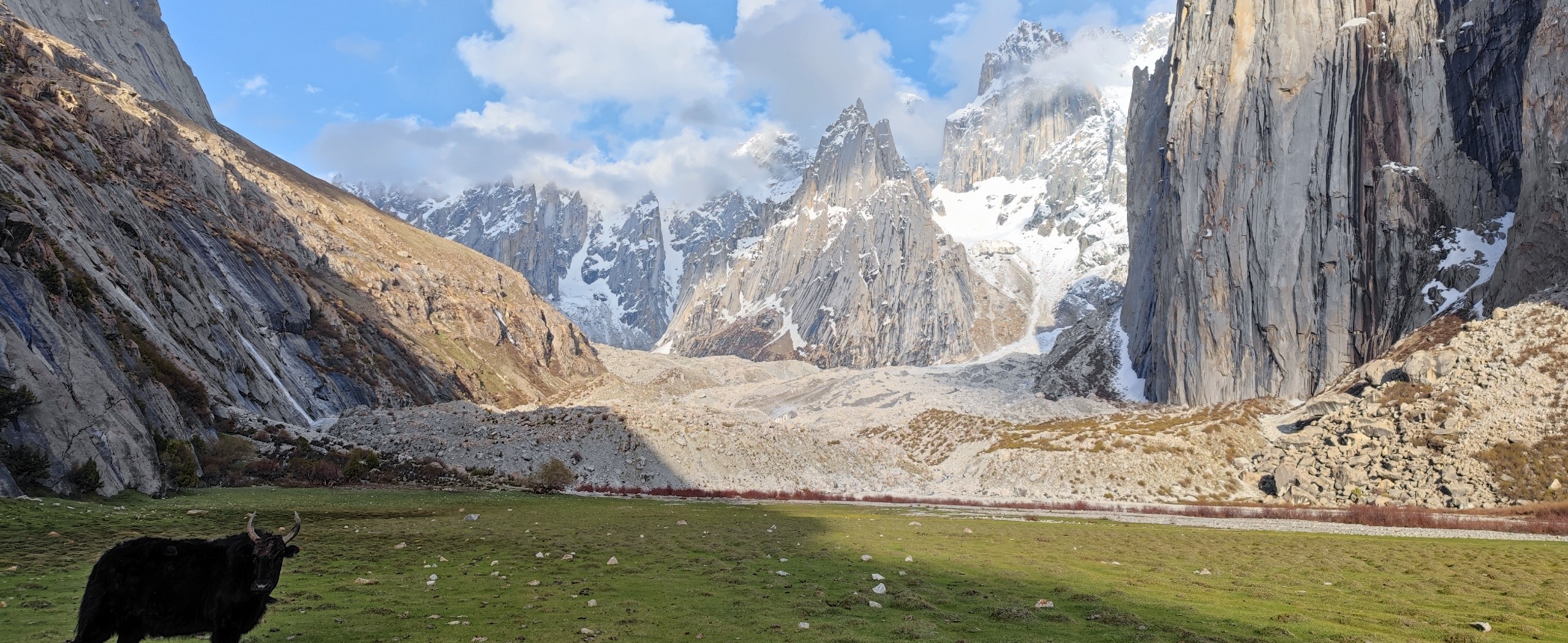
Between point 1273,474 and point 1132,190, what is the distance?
9955 cm

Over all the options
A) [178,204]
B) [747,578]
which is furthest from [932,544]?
[178,204]

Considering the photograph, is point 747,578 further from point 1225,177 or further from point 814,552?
point 1225,177

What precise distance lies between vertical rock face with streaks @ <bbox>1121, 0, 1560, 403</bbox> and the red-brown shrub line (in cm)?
3891

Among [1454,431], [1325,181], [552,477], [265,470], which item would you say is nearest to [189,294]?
[265,470]

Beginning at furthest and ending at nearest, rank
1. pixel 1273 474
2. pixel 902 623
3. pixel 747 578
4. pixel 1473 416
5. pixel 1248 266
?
pixel 1248 266 → pixel 1273 474 → pixel 1473 416 → pixel 747 578 → pixel 902 623

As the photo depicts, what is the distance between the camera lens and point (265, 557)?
9.90 meters

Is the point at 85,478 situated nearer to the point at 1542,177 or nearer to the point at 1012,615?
→ the point at 1012,615

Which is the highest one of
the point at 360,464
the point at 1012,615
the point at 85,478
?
the point at 85,478

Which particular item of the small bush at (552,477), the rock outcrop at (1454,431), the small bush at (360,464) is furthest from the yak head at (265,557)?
the rock outcrop at (1454,431)

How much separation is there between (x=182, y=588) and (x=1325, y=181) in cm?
10405

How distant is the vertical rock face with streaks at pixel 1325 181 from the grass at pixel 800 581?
220ft

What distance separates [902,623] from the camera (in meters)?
12.3

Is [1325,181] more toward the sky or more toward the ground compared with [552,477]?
more toward the sky

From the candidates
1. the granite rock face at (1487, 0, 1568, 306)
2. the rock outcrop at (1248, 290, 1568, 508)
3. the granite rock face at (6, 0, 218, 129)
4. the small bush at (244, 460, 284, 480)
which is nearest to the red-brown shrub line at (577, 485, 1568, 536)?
the rock outcrop at (1248, 290, 1568, 508)
